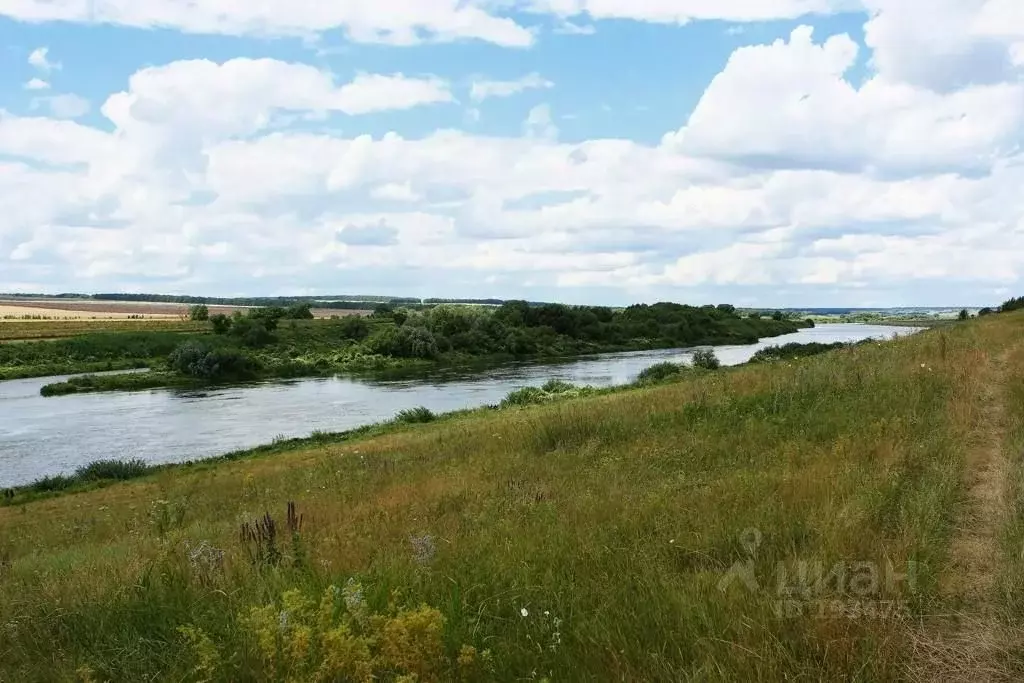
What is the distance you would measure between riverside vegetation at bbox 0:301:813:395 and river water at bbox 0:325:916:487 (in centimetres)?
591

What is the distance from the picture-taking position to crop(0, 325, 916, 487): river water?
102 ft

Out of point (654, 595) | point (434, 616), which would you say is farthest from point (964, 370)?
point (434, 616)

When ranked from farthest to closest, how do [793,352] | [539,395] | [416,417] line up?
1. [793,352]
2. [539,395]
3. [416,417]

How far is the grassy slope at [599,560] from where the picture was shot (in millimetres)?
3625

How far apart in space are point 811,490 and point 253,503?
940cm

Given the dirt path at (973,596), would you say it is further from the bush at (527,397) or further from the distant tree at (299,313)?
the distant tree at (299,313)

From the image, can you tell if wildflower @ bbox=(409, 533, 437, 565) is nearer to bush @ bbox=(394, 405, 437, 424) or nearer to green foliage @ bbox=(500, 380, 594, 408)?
bush @ bbox=(394, 405, 437, 424)

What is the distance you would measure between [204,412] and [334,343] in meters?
42.0

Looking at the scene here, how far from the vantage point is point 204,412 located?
42906 mm

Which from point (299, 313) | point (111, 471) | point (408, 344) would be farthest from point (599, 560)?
point (299, 313)

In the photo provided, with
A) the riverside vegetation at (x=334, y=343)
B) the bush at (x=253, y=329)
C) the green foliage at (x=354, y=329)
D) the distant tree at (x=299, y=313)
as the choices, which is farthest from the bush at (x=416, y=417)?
the distant tree at (x=299, y=313)

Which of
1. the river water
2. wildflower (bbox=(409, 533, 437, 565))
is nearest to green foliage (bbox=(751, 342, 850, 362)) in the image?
the river water

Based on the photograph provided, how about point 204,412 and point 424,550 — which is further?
point 204,412

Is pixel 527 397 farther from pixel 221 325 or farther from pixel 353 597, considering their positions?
pixel 221 325
